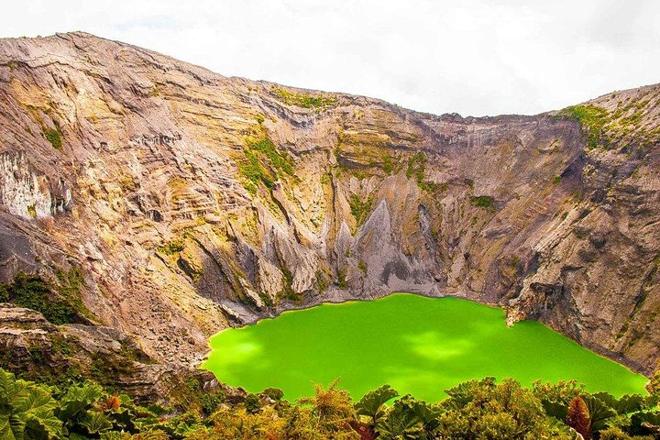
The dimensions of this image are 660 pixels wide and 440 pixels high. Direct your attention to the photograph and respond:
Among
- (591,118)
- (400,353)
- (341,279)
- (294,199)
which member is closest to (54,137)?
(294,199)

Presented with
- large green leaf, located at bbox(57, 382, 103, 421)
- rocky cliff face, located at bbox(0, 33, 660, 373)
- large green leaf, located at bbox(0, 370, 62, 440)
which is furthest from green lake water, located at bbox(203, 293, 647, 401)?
large green leaf, located at bbox(0, 370, 62, 440)

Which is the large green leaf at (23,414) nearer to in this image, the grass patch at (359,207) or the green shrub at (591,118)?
the grass patch at (359,207)

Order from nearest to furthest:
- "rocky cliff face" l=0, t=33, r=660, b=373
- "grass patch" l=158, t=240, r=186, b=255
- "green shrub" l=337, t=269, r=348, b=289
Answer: "rocky cliff face" l=0, t=33, r=660, b=373 < "grass patch" l=158, t=240, r=186, b=255 < "green shrub" l=337, t=269, r=348, b=289

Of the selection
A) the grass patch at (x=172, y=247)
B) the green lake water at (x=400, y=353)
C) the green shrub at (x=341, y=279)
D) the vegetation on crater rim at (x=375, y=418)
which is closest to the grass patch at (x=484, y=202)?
the green lake water at (x=400, y=353)

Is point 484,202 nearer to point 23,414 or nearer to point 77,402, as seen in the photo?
point 77,402

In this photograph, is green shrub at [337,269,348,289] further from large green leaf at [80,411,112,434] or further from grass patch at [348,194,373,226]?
large green leaf at [80,411,112,434]

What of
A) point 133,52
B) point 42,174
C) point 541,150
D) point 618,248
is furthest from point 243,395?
point 541,150
